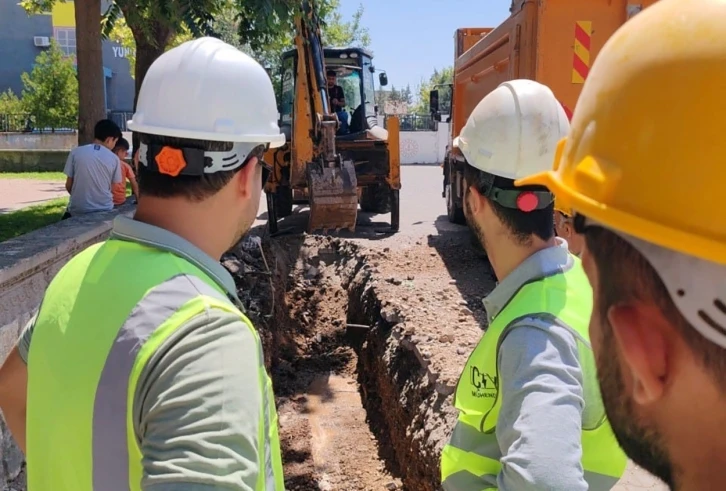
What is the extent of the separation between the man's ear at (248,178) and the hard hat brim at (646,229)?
859mm

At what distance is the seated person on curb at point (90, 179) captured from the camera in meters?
6.29

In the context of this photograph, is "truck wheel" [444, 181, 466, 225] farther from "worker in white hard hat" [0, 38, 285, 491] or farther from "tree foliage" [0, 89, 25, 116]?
"tree foliage" [0, 89, 25, 116]

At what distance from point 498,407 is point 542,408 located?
0.16 meters

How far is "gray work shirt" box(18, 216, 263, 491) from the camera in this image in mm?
1141

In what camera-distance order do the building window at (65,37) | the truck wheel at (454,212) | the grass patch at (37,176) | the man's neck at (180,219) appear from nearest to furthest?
1. the man's neck at (180,219)
2. the truck wheel at (454,212)
3. the grass patch at (37,176)
4. the building window at (65,37)

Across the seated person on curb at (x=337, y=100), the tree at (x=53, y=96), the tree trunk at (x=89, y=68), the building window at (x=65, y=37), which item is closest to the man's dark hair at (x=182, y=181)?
the tree trunk at (x=89, y=68)

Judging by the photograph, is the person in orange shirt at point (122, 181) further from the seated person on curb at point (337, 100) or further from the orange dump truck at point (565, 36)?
the seated person on curb at point (337, 100)

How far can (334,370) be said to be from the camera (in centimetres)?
773

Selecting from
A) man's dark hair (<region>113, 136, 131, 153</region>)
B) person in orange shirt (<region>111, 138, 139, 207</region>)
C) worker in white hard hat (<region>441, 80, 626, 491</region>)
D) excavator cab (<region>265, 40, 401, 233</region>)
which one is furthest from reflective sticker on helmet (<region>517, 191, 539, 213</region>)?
excavator cab (<region>265, 40, 401, 233</region>)

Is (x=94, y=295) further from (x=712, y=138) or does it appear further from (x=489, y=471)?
(x=712, y=138)

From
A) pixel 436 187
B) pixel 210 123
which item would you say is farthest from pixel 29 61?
pixel 210 123

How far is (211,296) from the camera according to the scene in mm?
1321

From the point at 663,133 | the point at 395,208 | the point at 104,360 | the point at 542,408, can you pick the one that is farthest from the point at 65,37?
the point at 663,133

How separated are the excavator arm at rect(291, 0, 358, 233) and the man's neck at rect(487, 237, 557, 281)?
768cm
